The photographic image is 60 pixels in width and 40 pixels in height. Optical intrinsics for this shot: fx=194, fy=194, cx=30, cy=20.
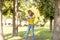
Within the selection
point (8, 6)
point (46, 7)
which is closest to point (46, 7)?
point (46, 7)

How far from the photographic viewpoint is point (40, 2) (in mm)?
19438

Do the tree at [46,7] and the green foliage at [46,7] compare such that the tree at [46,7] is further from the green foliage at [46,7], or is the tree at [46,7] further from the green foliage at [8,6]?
the green foliage at [8,6]

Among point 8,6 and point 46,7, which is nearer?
point 8,6

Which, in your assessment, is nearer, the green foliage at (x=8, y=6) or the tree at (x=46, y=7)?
the green foliage at (x=8, y=6)

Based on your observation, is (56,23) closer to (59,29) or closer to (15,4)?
(59,29)

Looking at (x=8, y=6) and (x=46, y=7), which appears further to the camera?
(x=46, y=7)

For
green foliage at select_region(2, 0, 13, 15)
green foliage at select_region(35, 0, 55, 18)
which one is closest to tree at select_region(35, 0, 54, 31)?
green foliage at select_region(35, 0, 55, 18)

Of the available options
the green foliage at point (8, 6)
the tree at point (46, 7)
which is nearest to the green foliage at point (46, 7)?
the tree at point (46, 7)

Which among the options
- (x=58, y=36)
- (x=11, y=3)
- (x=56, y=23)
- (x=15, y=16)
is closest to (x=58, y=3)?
(x=56, y=23)

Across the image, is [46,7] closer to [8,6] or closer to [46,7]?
[46,7]

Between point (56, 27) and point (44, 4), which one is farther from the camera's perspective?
point (44, 4)

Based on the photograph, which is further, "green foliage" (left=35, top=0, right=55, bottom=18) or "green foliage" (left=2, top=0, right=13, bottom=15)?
"green foliage" (left=35, top=0, right=55, bottom=18)

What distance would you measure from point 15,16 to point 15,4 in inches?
35.1

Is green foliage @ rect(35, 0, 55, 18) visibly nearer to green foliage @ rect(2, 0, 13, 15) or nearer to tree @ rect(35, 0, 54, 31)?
tree @ rect(35, 0, 54, 31)
